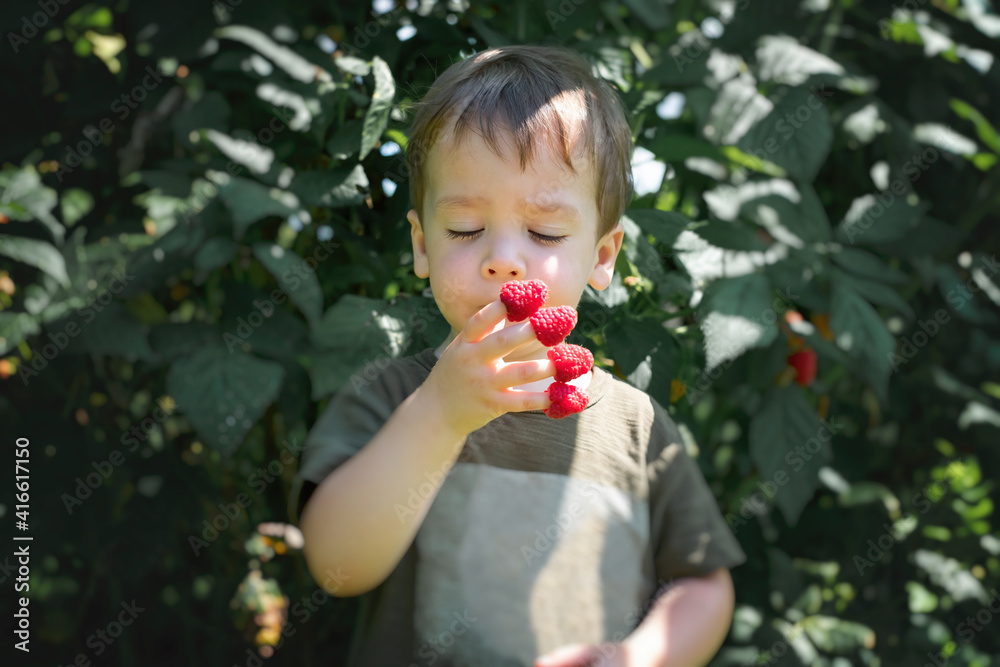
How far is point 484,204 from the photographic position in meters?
0.77

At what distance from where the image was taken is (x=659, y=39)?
4.42 feet

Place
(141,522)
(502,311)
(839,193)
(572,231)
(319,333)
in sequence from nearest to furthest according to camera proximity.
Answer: (502,311)
(572,231)
(319,333)
(141,522)
(839,193)

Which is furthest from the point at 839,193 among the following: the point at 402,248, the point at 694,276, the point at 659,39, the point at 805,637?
the point at 402,248

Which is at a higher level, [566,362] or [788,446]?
[566,362]

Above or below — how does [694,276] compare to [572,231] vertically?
below

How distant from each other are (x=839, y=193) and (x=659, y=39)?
1.64ft

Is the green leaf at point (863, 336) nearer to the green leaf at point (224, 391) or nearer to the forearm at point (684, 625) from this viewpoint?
the forearm at point (684, 625)

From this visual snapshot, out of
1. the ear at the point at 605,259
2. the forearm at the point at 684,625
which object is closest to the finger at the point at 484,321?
the ear at the point at 605,259

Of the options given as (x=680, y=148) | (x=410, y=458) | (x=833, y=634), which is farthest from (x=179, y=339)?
(x=833, y=634)

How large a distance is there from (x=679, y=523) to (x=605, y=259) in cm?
30

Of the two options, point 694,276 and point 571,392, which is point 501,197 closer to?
point 571,392

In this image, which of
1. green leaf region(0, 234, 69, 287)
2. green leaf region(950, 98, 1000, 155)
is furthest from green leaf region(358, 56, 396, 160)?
green leaf region(950, 98, 1000, 155)

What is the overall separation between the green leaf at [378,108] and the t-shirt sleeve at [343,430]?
0.29 metres

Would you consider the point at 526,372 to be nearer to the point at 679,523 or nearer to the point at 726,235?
the point at 679,523
